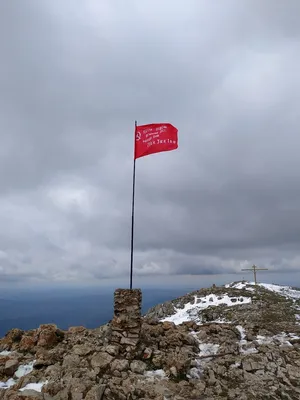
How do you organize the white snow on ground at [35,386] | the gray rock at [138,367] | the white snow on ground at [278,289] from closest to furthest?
the white snow on ground at [35,386], the gray rock at [138,367], the white snow on ground at [278,289]

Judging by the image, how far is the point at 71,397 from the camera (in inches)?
527

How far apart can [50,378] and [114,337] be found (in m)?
4.07

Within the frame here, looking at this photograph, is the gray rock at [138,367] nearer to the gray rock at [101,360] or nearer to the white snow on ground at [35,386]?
the gray rock at [101,360]

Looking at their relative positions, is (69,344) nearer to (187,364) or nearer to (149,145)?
(187,364)

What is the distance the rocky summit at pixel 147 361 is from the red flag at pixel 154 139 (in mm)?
8924

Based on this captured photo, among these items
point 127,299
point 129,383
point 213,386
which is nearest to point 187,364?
point 213,386

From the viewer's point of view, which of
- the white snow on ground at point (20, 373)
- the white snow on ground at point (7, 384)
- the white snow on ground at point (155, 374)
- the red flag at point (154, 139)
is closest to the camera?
the white snow on ground at point (7, 384)

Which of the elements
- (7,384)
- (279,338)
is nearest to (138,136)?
(7,384)

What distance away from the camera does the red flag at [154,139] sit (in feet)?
65.6

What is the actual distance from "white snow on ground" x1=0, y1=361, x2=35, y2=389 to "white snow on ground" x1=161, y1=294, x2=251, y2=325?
25.6 meters

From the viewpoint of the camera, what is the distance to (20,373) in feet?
51.7

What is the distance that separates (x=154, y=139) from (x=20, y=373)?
1510 cm

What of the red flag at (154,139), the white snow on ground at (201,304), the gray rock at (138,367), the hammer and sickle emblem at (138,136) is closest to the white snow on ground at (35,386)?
the gray rock at (138,367)

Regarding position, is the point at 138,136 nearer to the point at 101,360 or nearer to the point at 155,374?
the point at 101,360
